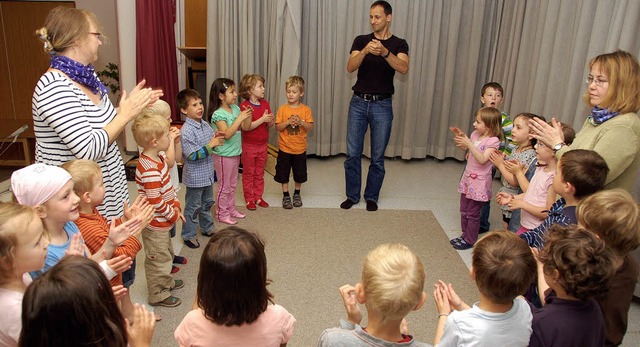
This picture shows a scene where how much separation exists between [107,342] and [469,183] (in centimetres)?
257

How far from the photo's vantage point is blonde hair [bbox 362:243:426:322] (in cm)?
122

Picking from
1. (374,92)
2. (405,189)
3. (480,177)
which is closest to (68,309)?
(480,177)

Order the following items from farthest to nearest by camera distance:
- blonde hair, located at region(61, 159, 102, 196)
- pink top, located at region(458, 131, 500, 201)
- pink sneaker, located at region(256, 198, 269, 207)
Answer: pink sneaker, located at region(256, 198, 269, 207) → pink top, located at region(458, 131, 500, 201) → blonde hair, located at region(61, 159, 102, 196)

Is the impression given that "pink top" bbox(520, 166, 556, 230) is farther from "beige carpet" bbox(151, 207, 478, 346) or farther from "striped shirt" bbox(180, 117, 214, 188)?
"striped shirt" bbox(180, 117, 214, 188)

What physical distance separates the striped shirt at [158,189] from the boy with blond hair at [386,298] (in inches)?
54.9

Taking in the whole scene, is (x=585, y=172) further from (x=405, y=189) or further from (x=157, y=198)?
(x=405, y=189)

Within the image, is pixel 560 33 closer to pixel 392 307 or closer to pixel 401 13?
pixel 401 13

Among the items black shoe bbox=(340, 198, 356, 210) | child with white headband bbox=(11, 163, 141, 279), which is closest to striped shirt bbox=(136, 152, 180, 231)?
child with white headband bbox=(11, 163, 141, 279)

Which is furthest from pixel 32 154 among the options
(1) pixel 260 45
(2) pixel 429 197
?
(2) pixel 429 197

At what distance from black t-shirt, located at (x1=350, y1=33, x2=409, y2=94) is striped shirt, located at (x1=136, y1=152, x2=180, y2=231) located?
1.78 m

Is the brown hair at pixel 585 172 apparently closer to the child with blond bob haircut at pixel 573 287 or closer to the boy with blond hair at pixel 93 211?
the child with blond bob haircut at pixel 573 287

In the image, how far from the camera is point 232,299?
49.1 inches

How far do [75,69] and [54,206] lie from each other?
0.61 m

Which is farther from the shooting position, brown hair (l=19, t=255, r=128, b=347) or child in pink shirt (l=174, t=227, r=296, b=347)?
child in pink shirt (l=174, t=227, r=296, b=347)
